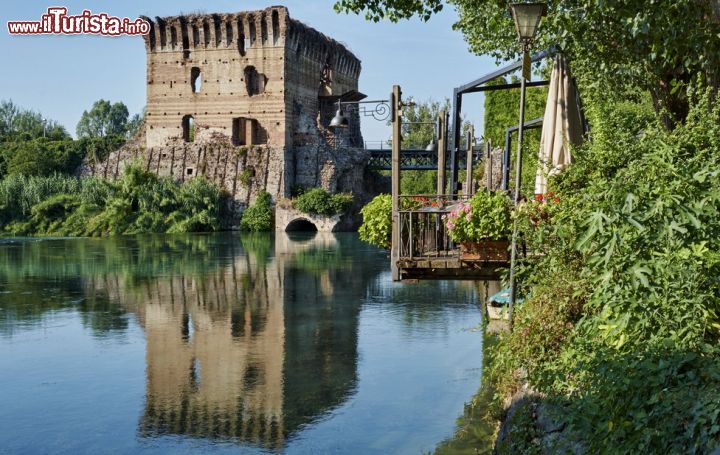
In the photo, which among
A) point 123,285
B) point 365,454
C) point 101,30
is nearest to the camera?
point 365,454

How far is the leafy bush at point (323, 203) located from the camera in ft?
151

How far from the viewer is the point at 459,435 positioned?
9.71 metres

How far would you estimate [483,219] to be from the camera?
896cm

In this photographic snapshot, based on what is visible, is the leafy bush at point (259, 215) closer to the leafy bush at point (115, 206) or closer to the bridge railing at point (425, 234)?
the leafy bush at point (115, 206)

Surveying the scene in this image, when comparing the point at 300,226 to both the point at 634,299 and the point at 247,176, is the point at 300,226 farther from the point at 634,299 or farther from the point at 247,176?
the point at 634,299

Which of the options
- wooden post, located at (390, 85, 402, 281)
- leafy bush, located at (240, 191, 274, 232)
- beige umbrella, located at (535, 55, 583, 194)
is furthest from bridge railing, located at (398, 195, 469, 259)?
leafy bush, located at (240, 191, 274, 232)

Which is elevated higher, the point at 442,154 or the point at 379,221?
the point at 442,154

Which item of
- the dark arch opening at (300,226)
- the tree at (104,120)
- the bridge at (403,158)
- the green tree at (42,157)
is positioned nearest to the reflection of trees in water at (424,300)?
the dark arch opening at (300,226)

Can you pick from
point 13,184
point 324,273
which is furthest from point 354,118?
point 324,273

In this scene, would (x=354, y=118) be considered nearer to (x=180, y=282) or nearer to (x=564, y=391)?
(x=180, y=282)

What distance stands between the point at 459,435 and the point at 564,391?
3784 millimetres

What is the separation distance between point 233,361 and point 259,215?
33761mm

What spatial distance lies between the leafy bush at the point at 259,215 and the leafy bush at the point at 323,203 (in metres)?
1.98

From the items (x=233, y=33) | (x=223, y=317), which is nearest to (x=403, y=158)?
(x=233, y=33)
